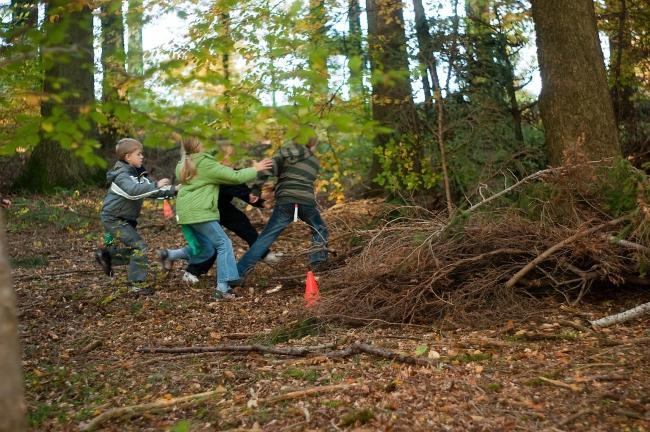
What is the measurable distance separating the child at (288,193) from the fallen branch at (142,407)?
11.8 feet

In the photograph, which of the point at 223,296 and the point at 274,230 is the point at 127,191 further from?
the point at 274,230

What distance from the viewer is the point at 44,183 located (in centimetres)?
1491

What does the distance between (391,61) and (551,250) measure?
5024 mm

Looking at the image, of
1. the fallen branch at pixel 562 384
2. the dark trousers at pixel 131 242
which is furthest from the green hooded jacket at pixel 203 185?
the fallen branch at pixel 562 384

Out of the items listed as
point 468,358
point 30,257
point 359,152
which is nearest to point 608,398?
point 468,358

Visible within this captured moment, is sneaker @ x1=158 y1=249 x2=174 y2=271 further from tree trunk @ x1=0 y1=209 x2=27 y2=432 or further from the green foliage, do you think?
tree trunk @ x1=0 y1=209 x2=27 y2=432

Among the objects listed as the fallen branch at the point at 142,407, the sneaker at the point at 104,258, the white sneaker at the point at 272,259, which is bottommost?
the fallen branch at the point at 142,407

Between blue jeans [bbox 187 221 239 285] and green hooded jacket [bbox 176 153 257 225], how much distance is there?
0.09 m

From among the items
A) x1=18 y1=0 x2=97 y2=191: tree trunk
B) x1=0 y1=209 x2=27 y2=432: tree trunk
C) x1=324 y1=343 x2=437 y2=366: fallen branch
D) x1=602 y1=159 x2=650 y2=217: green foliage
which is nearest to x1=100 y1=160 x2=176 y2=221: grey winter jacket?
x1=18 y1=0 x2=97 y2=191: tree trunk

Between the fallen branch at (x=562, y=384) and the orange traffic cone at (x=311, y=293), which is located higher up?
the orange traffic cone at (x=311, y=293)

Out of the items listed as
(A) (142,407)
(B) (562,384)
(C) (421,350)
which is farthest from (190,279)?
(B) (562,384)

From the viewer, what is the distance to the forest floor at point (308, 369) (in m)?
4.25

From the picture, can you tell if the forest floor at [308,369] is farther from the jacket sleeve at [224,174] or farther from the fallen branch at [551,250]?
the jacket sleeve at [224,174]

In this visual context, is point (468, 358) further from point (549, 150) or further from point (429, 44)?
point (429, 44)
